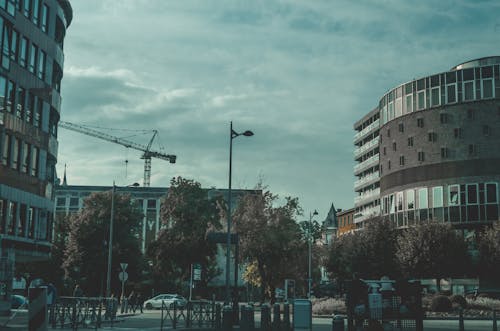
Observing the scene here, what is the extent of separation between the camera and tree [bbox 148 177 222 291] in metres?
68.9

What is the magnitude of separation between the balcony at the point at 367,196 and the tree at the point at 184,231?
32.6 meters

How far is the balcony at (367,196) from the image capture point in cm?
9675

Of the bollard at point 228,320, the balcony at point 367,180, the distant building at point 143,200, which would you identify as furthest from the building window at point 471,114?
the distant building at point 143,200

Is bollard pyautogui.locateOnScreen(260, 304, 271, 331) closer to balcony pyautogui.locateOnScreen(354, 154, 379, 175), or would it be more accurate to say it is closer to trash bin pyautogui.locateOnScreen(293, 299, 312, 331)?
trash bin pyautogui.locateOnScreen(293, 299, 312, 331)

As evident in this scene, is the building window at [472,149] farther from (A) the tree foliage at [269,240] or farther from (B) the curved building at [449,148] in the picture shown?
(A) the tree foliage at [269,240]

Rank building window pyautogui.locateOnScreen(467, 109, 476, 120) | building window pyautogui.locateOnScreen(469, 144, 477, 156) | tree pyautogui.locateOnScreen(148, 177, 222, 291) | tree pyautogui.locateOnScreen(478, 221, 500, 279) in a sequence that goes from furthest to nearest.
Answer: tree pyautogui.locateOnScreen(148, 177, 222, 291) → building window pyautogui.locateOnScreen(467, 109, 476, 120) → building window pyautogui.locateOnScreen(469, 144, 477, 156) → tree pyautogui.locateOnScreen(478, 221, 500, 279)

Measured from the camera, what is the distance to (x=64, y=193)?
4911 inches

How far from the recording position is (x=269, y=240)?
2016 inches

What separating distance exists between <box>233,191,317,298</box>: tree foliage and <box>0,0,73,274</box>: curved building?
15784 mm

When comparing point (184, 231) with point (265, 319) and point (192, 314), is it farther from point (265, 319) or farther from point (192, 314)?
point (265, 319)

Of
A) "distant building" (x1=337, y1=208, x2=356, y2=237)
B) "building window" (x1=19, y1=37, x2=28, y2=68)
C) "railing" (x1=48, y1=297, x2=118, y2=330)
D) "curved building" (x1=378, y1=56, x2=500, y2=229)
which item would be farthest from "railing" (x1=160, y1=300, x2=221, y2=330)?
"distant building" (x1=337, y1=208, x2=356, y2=237)

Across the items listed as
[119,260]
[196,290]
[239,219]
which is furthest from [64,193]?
[239,219]

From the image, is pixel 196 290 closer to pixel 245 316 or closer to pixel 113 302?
pixel 113 302

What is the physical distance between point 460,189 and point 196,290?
33029mm
